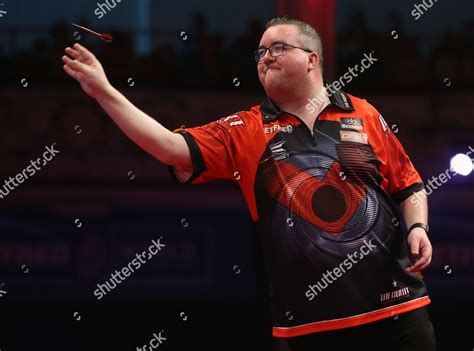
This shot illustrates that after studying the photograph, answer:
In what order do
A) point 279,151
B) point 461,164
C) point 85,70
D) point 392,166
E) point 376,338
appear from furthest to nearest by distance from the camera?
1. point 461,164
2. point 392,166
3. point 279,151
4. point 376,338
5. point 85,70

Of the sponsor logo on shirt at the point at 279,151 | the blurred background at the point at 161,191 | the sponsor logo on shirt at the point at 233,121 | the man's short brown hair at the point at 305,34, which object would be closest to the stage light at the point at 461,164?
the man's short brown hair at the point at 305,34

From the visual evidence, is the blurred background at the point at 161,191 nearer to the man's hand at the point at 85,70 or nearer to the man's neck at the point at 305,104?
the man's neck at the point at 305,104

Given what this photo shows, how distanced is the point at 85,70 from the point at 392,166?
48.3 inches

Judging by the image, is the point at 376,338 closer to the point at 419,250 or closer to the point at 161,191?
the point at 419,250

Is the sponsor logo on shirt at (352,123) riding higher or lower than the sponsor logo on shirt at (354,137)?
higher

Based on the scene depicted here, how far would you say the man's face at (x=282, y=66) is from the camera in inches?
117

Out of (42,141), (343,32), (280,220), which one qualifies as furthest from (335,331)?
(343,32)

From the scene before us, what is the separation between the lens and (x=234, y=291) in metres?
7.43

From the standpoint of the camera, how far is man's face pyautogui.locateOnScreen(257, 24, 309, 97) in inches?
117

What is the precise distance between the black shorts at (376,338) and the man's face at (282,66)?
903mm

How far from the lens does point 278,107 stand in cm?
305

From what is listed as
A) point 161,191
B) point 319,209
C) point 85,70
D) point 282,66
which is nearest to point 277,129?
point 282,66

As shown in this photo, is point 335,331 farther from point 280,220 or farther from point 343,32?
point 343,32

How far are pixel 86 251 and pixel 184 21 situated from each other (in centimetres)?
461
